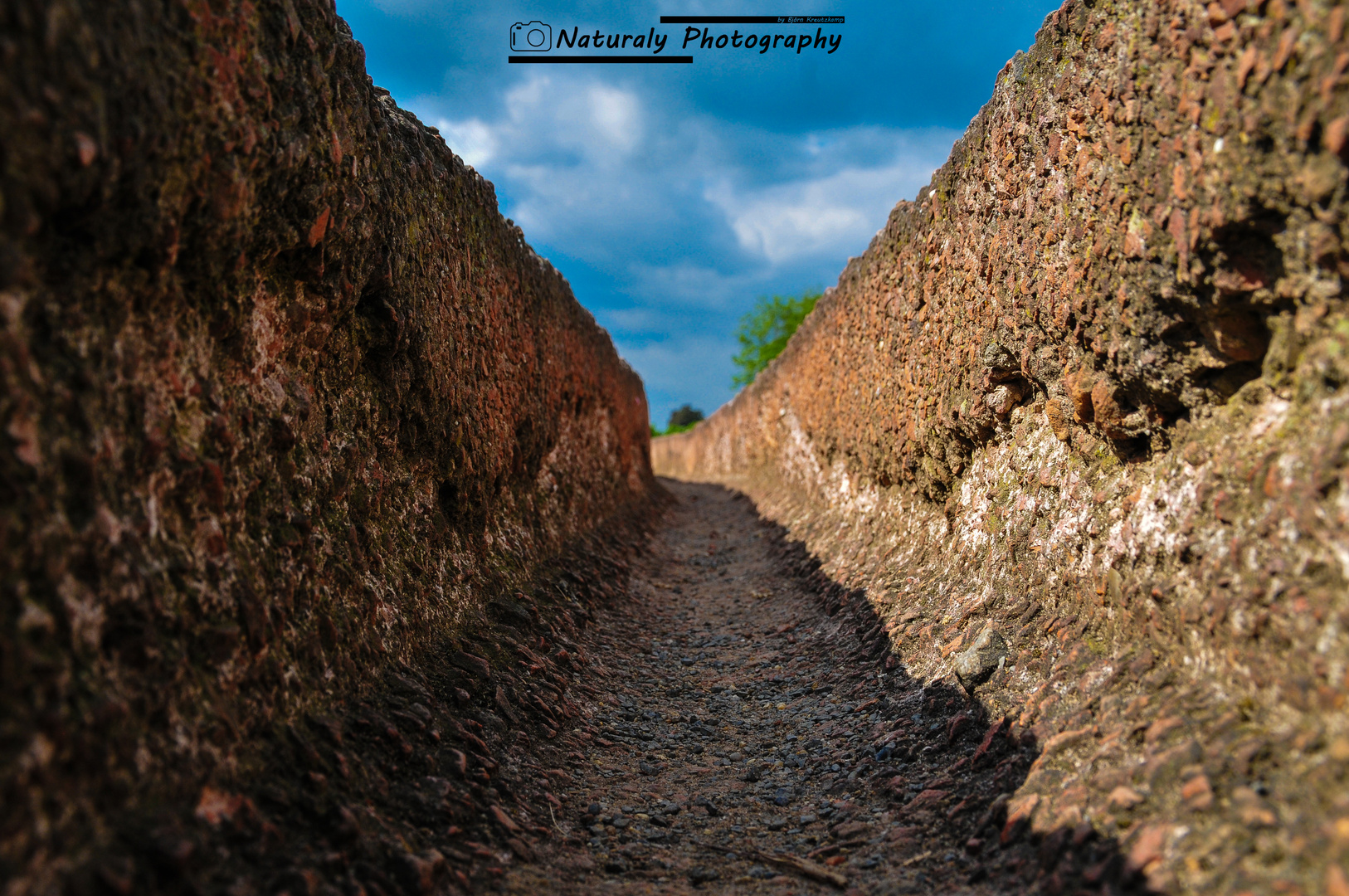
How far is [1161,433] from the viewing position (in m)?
3.47

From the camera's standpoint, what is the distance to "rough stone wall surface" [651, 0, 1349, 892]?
236cm

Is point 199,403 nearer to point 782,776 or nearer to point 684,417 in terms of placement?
point 782,776

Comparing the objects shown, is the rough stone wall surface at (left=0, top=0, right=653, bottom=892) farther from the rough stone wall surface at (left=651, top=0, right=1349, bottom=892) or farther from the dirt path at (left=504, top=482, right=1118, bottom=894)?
the rough stone wall surface at (left=651, top=0, right=1349, bottom=892)

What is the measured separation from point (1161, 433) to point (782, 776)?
8.40ft

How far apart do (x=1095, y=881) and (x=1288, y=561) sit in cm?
124

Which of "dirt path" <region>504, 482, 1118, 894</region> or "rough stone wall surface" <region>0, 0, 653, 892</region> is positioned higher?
"rough stone wall surface" <region>0, 0, 653, 892</region>

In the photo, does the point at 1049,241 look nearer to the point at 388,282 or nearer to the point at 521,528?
the point at 388,282

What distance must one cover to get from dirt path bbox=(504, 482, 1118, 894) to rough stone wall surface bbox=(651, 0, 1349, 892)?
233 mm

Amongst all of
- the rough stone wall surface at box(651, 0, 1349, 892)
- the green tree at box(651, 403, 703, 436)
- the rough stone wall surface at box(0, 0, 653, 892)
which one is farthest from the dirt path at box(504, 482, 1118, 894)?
the green tree at box(651, 403, 703, 436)

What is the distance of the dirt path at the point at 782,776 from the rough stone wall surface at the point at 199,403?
983 millimetres

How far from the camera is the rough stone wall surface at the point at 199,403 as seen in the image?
6.57 feet

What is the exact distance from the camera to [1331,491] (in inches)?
93.6

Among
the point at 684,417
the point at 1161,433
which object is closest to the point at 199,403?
the point at 1161,433

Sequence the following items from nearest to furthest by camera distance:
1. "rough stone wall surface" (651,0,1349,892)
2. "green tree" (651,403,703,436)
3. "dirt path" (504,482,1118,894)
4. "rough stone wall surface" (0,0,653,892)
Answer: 1. "rough stone wall surface" (0,0,653,892)
2. "rough stone wall surface" (651,0,1349,892)
3. "dirt path" (504,482,1118,894)
4. "green tree" (651,403,703,436)
